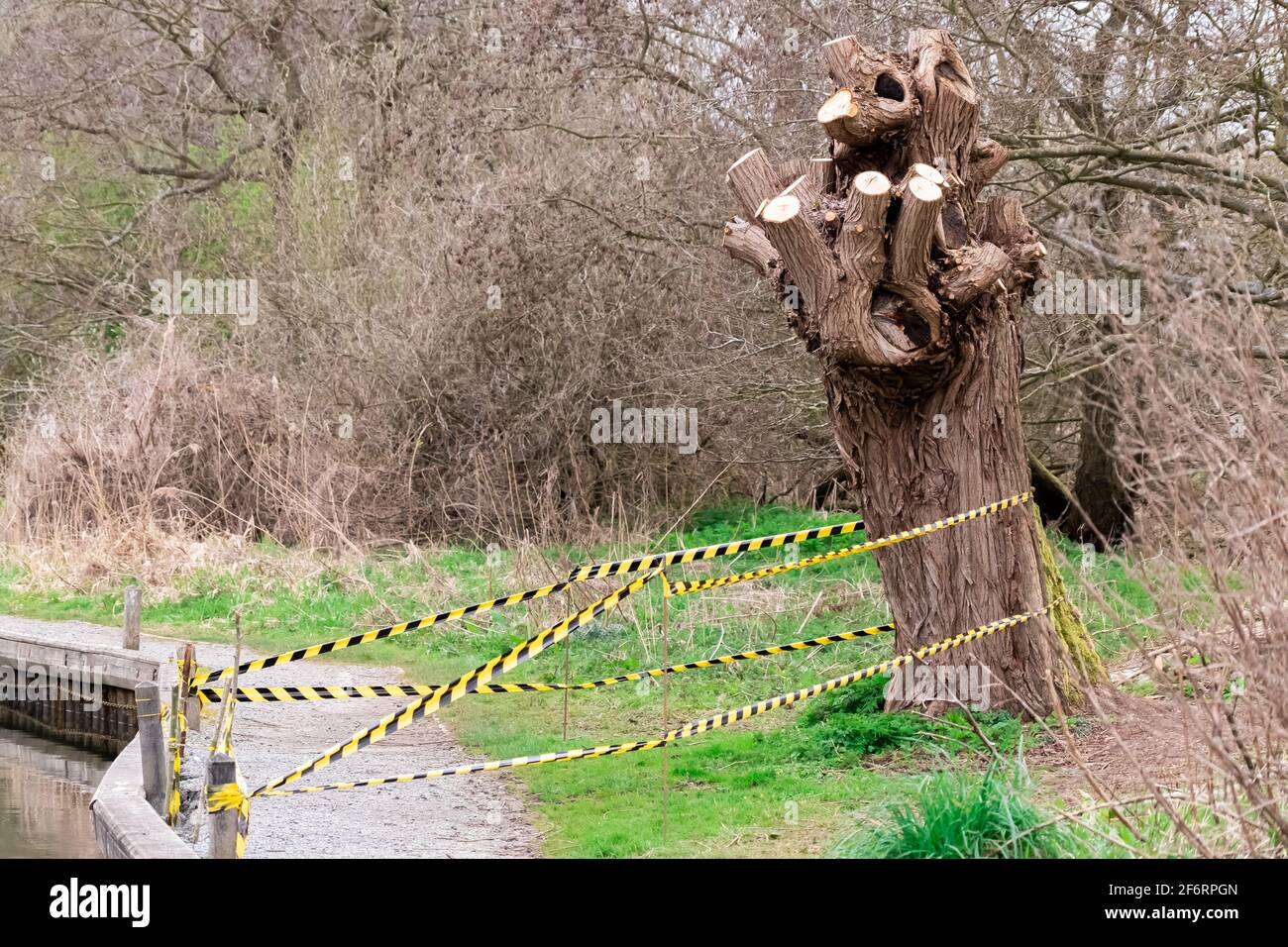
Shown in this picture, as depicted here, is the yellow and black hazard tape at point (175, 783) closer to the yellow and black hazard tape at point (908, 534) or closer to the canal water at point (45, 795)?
the canal water at point (45, 795)

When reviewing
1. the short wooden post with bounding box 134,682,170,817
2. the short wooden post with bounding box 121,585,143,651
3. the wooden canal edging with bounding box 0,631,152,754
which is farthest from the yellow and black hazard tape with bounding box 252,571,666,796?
the short wooden post with bounding box 121,585,143,651

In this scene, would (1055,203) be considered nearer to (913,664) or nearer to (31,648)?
(913,664)

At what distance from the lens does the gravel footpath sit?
7.40m

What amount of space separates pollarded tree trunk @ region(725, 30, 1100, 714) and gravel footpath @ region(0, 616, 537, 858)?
268 cm

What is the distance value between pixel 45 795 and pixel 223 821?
5580 millimetres

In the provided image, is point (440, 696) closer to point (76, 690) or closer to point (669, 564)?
point (669, 564)

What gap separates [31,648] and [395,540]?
5800mm

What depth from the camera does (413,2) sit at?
79.8 feet

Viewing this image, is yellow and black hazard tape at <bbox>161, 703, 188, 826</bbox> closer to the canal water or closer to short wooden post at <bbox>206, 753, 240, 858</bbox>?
the canal water

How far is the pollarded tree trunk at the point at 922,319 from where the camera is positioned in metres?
7.92

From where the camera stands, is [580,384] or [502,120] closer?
[502,120]

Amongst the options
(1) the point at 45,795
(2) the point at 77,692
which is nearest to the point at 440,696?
(1) the point at 45,795

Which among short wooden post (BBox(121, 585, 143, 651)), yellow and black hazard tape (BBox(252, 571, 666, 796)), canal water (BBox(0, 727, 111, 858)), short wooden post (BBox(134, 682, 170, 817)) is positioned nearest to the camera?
yellow and black hazard tape (BBox(252, 571, 666, 796))
